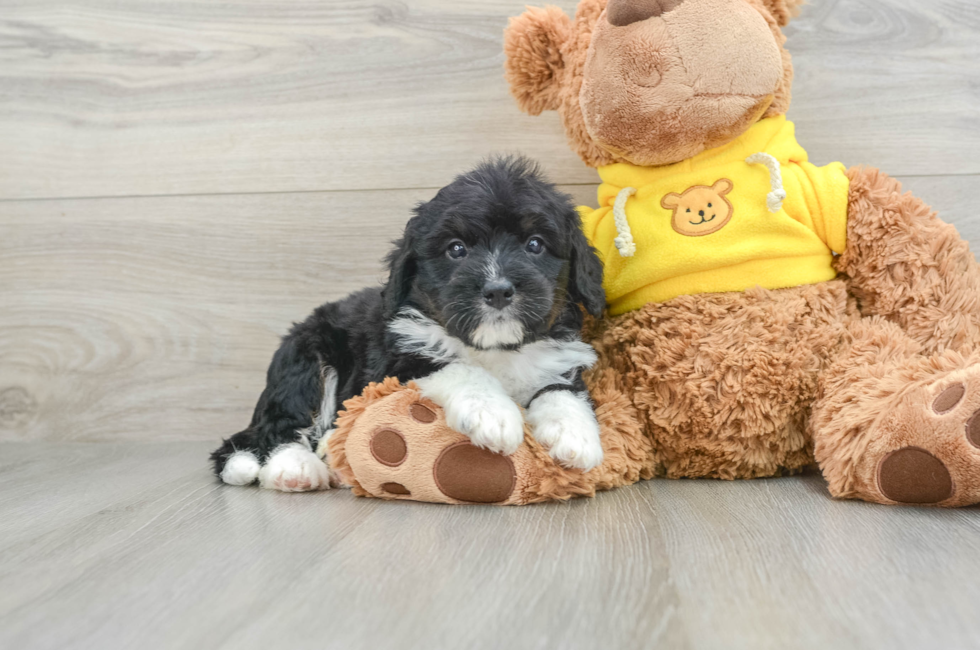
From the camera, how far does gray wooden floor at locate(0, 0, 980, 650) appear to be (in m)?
1.36

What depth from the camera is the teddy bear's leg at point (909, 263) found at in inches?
67.6

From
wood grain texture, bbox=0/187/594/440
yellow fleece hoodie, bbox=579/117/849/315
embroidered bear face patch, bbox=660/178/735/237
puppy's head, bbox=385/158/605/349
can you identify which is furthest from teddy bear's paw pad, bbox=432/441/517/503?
wood grain texture, bbox=0/187/594/440

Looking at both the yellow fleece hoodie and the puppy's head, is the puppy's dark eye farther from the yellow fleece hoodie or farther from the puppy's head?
the yellow fleece hoodie

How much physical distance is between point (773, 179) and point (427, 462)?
106cm

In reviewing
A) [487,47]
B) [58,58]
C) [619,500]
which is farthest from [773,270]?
[58,58]

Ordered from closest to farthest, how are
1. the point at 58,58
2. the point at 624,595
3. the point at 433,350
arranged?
the point at 624,595 < the point at 433,350 < the point at 58,58

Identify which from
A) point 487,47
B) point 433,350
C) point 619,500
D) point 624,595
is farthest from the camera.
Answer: point 487,47

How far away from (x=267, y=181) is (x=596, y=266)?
4.45 feet

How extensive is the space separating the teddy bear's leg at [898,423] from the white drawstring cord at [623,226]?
1.80 ft

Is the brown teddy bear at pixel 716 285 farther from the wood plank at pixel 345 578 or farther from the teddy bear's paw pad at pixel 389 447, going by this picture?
the wood plank at pixel 345 578

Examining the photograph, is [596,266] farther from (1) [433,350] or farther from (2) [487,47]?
(2) [487,47]

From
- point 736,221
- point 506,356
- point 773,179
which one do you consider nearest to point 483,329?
point 506,356

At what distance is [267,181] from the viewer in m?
2.58

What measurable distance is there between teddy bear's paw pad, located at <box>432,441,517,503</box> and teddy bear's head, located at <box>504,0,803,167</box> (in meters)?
0.83
